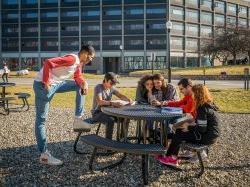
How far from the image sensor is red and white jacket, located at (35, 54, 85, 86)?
6.39 meters

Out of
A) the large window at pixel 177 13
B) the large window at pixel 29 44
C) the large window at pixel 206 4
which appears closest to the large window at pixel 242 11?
the large window at pixel 206 4

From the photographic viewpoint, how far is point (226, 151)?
315 inches

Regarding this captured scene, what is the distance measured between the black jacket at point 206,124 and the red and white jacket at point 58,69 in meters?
1.94

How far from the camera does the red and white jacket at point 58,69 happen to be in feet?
21.0

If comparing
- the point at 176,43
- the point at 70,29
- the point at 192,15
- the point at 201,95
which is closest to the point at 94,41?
the point at 70,29

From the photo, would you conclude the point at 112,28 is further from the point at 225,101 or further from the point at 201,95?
the point at 201,95

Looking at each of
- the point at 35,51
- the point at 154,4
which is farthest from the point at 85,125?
the point at 35,51

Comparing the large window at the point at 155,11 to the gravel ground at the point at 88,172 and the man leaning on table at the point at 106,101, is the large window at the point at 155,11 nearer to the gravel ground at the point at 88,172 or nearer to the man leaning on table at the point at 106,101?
the gravel ground at the point at 88,172

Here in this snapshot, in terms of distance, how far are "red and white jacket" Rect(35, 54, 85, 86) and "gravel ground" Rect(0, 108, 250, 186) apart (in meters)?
1.28

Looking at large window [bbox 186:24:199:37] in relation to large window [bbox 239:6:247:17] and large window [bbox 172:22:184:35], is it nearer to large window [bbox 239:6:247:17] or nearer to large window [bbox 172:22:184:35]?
large window [bbox 172:22:184:35]

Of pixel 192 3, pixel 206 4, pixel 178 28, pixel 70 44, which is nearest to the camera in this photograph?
pixel 178 28

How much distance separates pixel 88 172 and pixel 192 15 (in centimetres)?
8288

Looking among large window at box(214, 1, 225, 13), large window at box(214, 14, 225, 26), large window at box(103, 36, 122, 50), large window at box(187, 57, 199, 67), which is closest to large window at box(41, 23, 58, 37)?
large window at box(103, 36, 122, 50)

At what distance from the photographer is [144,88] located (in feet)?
27.1
